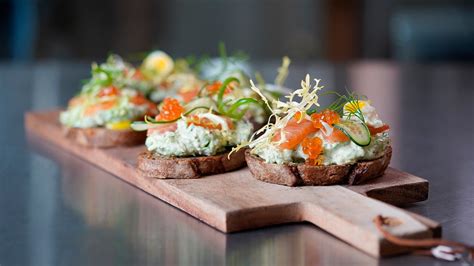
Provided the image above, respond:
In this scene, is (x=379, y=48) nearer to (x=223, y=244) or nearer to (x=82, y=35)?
(x=82, y=35)

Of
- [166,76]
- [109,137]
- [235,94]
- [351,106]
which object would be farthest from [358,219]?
[166,76]

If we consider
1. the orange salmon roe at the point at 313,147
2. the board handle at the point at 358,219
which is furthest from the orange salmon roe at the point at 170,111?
the board handle at the point at 358,219

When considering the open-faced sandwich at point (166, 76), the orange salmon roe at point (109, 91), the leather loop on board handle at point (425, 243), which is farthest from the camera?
the open-faced sandwich at point (166, 76)

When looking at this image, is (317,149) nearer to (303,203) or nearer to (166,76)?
(303,203)

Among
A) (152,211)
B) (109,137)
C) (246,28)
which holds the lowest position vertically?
(152,211)

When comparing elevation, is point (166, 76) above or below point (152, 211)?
above

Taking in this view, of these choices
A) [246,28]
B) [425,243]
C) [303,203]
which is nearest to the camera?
[425,243]

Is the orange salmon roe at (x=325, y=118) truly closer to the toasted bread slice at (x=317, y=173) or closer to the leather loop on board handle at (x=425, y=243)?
the toasted bread slice at (x=317, y=173)

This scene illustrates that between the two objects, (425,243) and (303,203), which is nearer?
(425,243)
